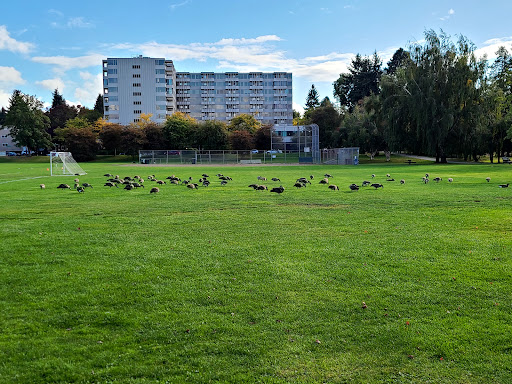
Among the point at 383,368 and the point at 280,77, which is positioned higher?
the point at 280,77

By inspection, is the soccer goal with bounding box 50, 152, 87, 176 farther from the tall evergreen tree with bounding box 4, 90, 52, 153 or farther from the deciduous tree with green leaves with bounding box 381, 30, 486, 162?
the tall evergreen tree with bounding box 4, 90, 52, 153

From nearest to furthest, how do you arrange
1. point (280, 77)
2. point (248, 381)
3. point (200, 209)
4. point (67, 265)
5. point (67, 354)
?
point (248, 381) < point (67, 354) < point (67, 265) < point (200, 209) < point (280, 77)

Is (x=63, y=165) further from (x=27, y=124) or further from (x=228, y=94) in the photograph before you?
(x=228, y=94)

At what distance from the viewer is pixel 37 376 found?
12.9 ft

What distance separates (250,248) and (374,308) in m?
3.43

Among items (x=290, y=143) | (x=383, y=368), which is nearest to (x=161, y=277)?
(x=383, y=368)

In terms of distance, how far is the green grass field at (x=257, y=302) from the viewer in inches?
160

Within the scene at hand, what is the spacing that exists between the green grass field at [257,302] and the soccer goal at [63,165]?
29024mm

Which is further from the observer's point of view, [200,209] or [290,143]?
[290,143]

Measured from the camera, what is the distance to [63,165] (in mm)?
38344

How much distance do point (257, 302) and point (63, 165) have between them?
Answer: 37.4 metres

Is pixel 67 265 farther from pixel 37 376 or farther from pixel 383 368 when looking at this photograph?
pixel 383 368

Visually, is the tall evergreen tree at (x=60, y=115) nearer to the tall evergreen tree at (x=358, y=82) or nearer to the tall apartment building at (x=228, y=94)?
the tall apartment building at (x=228, y=94)

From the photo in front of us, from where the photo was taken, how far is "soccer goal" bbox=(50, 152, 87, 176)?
37.6 m
